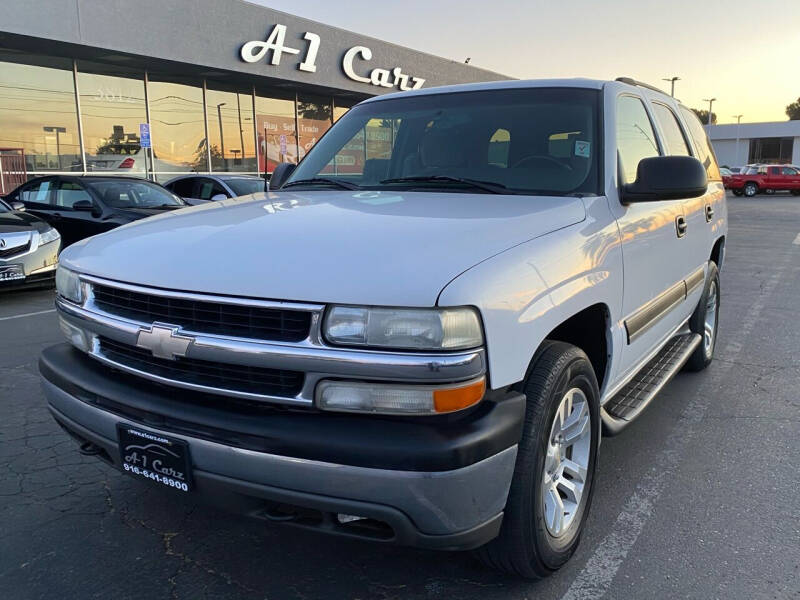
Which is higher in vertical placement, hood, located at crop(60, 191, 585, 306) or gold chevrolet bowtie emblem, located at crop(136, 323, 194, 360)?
hood, located at crop(60, 191, 585, 306)

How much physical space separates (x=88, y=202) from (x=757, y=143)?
219 feet

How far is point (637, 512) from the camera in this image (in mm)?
2977

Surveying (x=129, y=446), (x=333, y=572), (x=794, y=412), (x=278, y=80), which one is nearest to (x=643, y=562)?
(x=333, y=572)

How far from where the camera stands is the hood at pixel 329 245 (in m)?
1.95

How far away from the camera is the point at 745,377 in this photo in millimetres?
4973

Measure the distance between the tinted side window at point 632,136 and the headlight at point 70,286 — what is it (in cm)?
245

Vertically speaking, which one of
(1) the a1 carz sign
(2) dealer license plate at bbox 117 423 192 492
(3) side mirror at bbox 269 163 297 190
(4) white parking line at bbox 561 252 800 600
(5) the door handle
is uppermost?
(1) the a1 carz sign

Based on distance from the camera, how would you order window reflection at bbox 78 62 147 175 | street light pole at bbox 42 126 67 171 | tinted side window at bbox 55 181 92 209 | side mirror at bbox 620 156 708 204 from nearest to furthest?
1. side mirror at bbox 620 156 708 204
2. tinted side window at bbox 55 181 92 209
3. street light pole at bbox 42 126 67 171
4. window reflection at bbox 78 62 147 175

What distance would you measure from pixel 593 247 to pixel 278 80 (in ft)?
58.8

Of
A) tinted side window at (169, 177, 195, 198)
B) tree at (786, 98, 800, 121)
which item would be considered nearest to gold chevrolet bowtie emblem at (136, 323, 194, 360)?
tinted side window at (169, 177, 195, 198)

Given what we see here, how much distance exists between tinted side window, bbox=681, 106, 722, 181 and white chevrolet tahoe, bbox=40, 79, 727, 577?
1937 millimetres

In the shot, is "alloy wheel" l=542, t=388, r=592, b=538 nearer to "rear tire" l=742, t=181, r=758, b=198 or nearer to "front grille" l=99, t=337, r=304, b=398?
"front grille" l=99, t=337, r=304, b=398

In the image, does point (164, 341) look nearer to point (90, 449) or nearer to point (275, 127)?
point (90, 449)

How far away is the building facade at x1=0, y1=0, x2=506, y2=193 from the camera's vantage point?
47.4 ft
